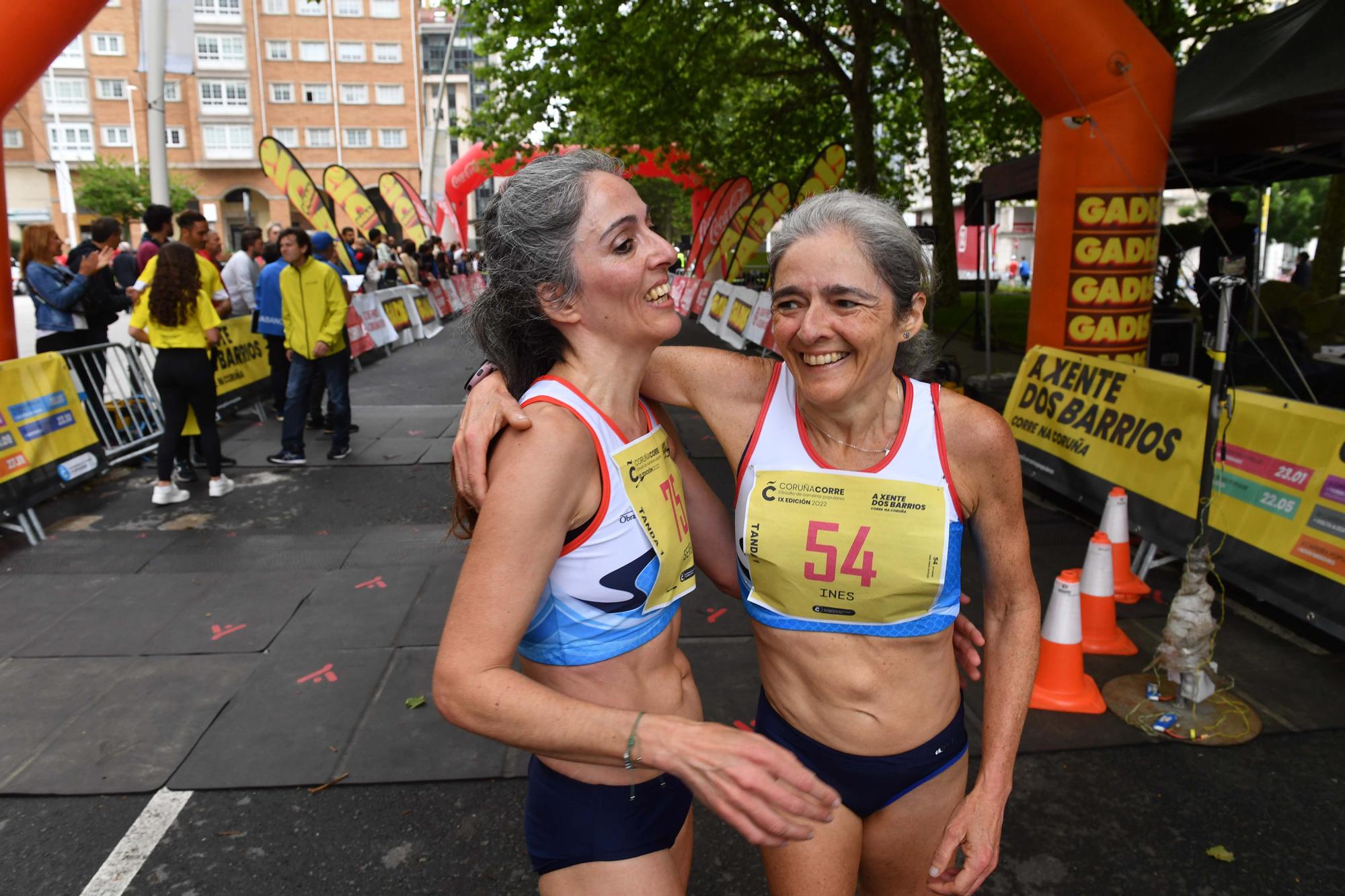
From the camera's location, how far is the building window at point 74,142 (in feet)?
204

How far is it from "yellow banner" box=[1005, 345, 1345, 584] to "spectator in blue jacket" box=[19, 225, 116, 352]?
842cm

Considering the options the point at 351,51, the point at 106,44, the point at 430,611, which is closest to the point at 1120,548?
the point at 430,611

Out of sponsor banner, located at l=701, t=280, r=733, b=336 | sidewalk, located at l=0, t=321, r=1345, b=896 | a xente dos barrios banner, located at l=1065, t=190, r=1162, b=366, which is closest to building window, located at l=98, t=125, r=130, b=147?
sponsor banner, located at l=701, t=280, r=733, b=336

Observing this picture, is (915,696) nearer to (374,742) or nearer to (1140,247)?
(374,742)

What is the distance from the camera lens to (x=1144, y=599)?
16.7 feet

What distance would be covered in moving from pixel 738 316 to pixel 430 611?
10.9 metres

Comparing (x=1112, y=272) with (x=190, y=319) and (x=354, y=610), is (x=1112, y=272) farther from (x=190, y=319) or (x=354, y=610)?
(x=190, y=319)

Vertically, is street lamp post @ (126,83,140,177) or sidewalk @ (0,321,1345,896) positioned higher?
street lamp post @ (126,83,140,177)

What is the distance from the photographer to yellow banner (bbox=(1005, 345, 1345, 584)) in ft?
14.2

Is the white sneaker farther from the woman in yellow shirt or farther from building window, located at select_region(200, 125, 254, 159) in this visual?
building window, located at select_region(200, 125, 254, 159)

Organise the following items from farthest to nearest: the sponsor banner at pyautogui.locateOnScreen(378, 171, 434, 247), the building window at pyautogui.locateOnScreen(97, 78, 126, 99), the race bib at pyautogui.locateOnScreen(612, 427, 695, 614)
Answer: the building window at pyautogui.locateOnScreen(97, 78, 126, 99), the sponsor banner at pyautogui.locateOnScreen(378, 171, 434, 247), the race bib at pyautogui.locateOnScreen(612, 427, 695, 614)

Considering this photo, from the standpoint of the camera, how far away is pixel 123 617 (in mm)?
4910

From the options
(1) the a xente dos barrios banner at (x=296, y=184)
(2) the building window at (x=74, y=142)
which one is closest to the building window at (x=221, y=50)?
(2) the building window at (x=74, y=142)

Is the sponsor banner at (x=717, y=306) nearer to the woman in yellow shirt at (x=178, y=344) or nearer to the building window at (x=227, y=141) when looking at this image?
the woman in yellow shirt at (x=178, y=344)
